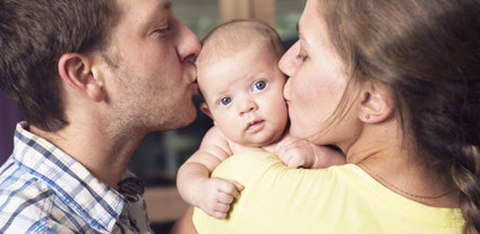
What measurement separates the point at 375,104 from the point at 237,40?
47cm

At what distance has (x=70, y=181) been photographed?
138 centimetres

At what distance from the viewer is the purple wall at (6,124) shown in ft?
7.34

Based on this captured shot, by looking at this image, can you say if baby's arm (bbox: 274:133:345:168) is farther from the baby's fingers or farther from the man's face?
the man's face

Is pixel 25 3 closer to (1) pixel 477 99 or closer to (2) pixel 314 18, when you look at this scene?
(2) pixel 314 18

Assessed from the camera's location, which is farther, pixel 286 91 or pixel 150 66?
pixel 150 66

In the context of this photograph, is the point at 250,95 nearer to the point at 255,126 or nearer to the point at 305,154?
the point at 255,126

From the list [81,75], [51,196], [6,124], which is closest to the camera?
[51,196]

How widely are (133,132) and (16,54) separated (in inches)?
16.7

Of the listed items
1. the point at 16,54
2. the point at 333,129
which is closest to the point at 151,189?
the point at 16,54

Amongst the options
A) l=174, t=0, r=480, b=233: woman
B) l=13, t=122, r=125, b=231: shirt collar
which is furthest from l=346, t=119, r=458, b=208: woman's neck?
l=13, t=122, r=125, b=231: shirt collar

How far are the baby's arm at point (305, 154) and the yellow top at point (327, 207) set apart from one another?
0.14 meters

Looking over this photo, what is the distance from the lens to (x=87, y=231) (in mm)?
1337

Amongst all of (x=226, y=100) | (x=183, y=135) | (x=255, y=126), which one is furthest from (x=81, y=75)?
(x=183, y=135)

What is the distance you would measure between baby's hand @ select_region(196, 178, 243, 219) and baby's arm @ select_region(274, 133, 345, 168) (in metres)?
0.20
